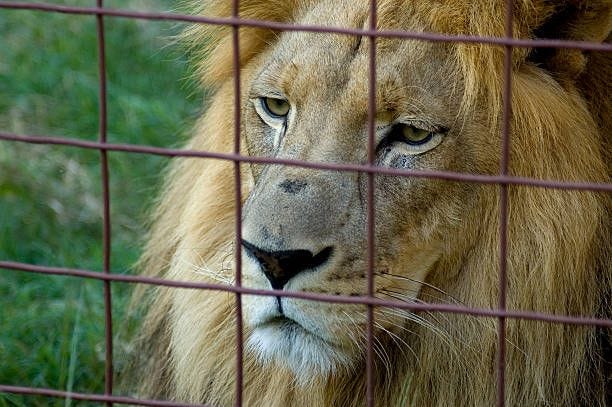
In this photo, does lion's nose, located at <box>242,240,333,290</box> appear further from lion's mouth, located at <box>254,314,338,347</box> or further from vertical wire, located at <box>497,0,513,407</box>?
vertical wire, located at <box>497,0,513,407</box>

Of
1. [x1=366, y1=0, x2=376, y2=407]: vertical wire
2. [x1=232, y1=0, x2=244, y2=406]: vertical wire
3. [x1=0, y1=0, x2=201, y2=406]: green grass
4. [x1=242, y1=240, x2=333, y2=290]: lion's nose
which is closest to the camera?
[x1=366, y1=0, x2=376, y2=407]: vertical wire

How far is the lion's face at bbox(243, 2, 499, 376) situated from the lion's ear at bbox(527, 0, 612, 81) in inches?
10.4

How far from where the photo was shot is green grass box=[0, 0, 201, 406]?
4262 millimetres

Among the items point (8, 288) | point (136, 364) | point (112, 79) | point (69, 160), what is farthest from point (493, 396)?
point (112, 79)

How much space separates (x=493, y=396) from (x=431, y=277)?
353mm

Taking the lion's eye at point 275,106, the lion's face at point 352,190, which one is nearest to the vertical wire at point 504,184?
the lion's face at point 352,190

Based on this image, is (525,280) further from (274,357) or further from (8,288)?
(8,288)

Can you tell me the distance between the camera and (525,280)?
2992 millimetres

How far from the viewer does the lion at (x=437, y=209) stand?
2.87 m

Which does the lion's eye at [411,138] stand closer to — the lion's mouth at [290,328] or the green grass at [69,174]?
the lion's mouth at [290,328]

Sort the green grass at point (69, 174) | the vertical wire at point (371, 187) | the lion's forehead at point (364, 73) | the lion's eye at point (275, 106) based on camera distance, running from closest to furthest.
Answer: the vertical wire at point (371, 187)
the lion's forehead at point (364, 73)
the lion's eye at point (275, 106)
the green grass at point (69, 174)

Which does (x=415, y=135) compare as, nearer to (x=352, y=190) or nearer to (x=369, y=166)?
(x=352, y=190)

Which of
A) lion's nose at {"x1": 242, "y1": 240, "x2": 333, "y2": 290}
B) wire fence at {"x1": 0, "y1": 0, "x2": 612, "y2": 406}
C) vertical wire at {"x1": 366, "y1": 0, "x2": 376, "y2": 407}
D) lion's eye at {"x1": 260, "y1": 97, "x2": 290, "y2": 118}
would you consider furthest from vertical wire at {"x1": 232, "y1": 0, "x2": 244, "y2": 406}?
lion's eye at {"x1": 260, "y1": 97, "x2": 290, "y2": 118}

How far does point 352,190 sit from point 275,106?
16.8 inches
